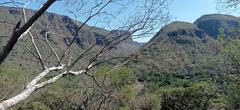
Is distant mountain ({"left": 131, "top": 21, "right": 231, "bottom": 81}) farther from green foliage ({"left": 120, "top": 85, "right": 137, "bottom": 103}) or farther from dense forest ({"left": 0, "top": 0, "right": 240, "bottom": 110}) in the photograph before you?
green foliage ({"left": 120, "top": 85, "right": 137, "bottom": 103})

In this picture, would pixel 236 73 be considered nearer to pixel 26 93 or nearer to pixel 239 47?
pixel 239 47

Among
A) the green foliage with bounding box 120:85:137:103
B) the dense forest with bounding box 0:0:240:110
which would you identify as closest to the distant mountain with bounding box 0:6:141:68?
the dense forest with bounding box 0:0:240:110

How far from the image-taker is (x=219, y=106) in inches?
1816

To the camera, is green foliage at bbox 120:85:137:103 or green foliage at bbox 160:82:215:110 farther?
green foliage at bbox 120:85:137:103

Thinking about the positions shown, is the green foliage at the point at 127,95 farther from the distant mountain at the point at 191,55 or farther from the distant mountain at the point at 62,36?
the distant mountain at the point at 62,36

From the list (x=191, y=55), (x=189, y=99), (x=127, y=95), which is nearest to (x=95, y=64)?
(x=189, y=99)

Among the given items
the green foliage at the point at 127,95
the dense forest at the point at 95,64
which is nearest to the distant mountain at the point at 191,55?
the dense forest at the point at 95,64

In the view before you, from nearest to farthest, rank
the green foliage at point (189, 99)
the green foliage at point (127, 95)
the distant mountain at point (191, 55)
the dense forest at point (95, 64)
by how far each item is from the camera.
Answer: the dense forest at point (95, 64)
the distant mountain at point (191, 55)
the green foliage at point (189, 99)
the green foliage at point (127, 95)

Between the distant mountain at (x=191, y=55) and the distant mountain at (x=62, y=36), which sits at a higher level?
the distant mountain at (x=62, y=36)

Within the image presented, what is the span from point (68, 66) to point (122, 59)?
4.00 feet

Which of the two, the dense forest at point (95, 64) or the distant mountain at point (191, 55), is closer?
the dense forest at point (95, 64)

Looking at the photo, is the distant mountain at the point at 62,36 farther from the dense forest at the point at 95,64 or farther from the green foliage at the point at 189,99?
the green foliage at the point at 189,99

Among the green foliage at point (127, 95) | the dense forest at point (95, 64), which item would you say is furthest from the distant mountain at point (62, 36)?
the green foliage at point (127, 95)

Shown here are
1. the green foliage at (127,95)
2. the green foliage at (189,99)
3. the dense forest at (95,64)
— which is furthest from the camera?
the green foliage at (127,95)
